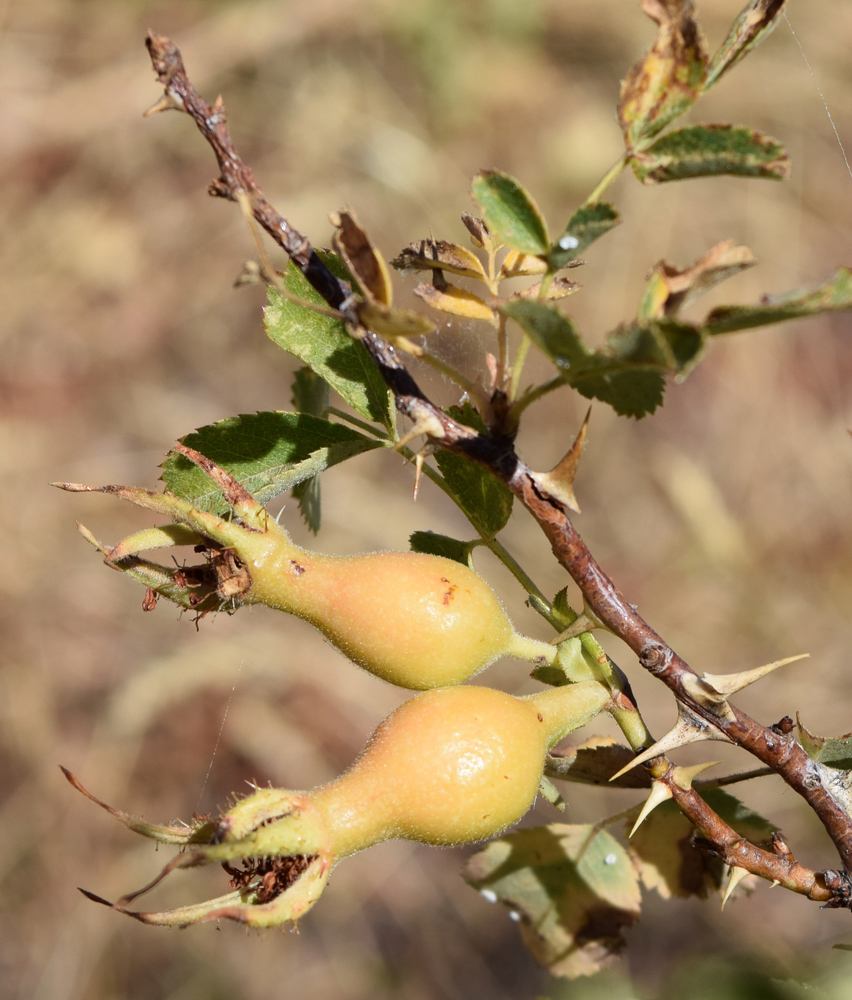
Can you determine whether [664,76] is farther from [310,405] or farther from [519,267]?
[310,405]

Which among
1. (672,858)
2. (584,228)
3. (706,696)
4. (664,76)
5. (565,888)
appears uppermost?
(664,76)

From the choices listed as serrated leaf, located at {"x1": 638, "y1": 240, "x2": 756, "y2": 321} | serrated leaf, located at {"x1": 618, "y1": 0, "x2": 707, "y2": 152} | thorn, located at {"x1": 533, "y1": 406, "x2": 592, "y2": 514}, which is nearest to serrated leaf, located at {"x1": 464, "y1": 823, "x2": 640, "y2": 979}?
thorn, located at {"x1": 533, "y1": 406, "x2": 592, "y2": 514}

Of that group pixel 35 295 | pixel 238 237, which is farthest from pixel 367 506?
pixel 35 295

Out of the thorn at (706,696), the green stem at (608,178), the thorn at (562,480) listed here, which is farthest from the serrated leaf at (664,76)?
the thorn at (706,696)

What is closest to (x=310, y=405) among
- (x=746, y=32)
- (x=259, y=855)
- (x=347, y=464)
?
(x=259, y=855)

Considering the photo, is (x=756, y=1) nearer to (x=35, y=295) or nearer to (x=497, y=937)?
(x=497, y=937)

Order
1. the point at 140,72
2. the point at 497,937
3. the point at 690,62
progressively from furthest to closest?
the point at 140,72
the point at 497,937
the point at 690,62

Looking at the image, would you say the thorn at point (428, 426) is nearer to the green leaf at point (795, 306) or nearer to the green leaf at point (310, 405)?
the green leaf at point (795, 306)
